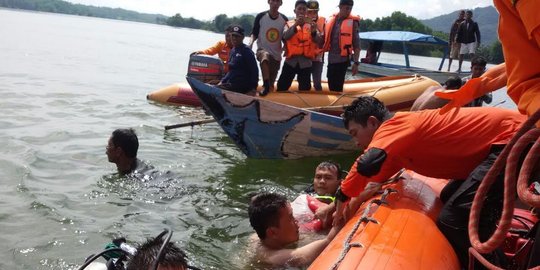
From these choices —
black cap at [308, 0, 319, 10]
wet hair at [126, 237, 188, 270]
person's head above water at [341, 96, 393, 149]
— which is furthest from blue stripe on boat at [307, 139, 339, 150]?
wet hair at [126, 237, 188, 270]

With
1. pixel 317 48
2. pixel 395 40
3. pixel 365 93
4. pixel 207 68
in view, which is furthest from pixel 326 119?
pixel 395 40

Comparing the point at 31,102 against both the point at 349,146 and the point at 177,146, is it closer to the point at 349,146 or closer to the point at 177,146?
the point at 177,146

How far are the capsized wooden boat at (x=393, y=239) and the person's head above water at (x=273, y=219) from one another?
0.54 m

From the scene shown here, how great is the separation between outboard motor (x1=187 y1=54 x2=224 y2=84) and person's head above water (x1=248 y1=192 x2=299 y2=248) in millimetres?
7184

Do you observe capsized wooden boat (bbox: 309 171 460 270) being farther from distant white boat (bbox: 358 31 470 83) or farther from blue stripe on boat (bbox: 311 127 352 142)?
distant white boat (bbox: 358 31 470 83)

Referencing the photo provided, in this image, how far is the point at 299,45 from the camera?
7.79m

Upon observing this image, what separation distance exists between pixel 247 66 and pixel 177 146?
161cm

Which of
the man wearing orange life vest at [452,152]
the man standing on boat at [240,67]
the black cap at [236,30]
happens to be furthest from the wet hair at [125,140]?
the black cap at [236,30]

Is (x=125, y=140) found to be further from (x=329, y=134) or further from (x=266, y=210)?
(x=329, y=134)

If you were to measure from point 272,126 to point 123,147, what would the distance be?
79.3 inches

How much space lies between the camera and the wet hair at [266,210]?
3.52m

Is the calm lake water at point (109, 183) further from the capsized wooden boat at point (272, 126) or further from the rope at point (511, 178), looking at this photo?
the rope at point (511, 178)

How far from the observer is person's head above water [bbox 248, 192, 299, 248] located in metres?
3.53

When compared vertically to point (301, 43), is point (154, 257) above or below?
below
